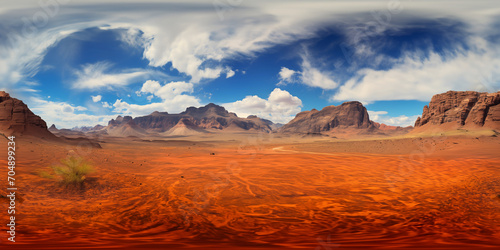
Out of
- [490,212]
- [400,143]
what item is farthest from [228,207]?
[400,143]

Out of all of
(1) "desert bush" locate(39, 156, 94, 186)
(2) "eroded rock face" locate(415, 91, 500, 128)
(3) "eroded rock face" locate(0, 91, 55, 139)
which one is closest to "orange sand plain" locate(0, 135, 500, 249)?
(1) "desert bush" locate(39, 156, 94, 186)

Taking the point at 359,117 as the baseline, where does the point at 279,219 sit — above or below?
below

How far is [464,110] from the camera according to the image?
66625 mm

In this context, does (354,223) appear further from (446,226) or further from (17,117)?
(17,117)

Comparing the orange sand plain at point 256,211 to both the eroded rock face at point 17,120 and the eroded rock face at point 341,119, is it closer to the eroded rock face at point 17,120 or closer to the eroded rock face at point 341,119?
the eroded rock face at point 17,120

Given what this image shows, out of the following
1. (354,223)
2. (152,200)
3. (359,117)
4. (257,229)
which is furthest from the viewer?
(359,117)

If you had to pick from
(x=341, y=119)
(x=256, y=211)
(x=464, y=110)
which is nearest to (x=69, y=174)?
(x=256, y=211)

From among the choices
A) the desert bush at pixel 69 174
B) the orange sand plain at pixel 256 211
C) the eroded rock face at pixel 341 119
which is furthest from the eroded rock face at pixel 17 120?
the eroded rock face at pixel 341 119

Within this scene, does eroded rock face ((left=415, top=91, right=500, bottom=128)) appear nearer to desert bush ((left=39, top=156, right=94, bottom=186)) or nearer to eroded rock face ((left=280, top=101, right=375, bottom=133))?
eroded rock face ((left=280, top=101, right=375, bottom=133))

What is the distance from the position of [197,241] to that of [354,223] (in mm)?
5013

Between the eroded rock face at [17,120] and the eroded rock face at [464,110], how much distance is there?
9484 cm

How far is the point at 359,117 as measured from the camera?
171m

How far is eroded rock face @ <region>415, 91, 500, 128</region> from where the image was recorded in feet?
196

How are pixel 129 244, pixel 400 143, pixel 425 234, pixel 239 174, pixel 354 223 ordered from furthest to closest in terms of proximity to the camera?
pixel 400 143 < pixel 239 174 < pixel 354 223 < pixel 425 234 < pixel 129 244
